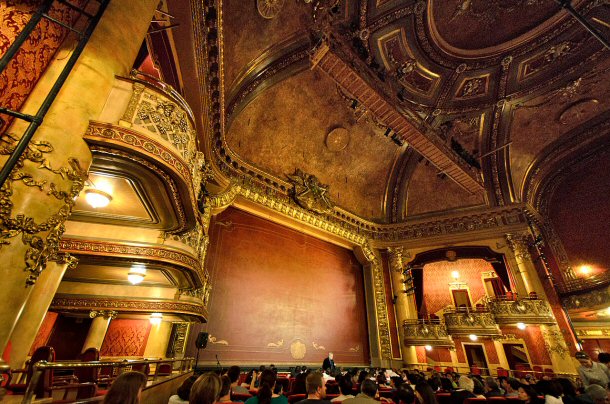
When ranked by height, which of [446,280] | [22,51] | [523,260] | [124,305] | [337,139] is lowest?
[124,305]

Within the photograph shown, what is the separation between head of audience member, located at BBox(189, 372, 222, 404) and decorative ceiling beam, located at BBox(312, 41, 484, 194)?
750cm

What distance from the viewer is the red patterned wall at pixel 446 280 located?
1584 centimetres

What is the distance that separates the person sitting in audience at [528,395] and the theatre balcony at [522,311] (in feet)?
23.6

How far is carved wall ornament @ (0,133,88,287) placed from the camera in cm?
208

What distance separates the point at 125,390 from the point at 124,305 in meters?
6.10

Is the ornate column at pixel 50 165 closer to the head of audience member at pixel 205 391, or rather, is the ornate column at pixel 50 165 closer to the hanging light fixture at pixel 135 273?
the head of audience member at pixel 205 391

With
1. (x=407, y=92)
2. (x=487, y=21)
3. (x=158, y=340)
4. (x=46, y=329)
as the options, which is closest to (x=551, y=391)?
(x=158, y=340)

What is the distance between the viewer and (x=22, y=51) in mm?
2469

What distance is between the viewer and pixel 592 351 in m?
10.7

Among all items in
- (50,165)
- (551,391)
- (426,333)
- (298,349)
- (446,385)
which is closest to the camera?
(50,165)

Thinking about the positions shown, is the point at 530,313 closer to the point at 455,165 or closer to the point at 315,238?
the point at 455,165

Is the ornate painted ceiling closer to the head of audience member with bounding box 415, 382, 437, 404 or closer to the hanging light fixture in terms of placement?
the hanging light fixture

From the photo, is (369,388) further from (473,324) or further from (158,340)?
(473,324)

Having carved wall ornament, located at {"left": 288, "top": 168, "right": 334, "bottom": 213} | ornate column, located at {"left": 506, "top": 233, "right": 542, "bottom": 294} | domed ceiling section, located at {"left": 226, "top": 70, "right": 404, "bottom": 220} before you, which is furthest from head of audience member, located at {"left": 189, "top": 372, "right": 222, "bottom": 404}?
ornate column, located at {"left": 506, "top": 233, "right": 542, "bottom": 294}
